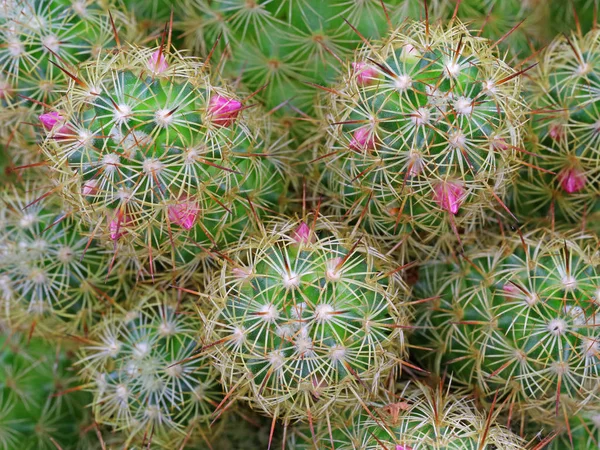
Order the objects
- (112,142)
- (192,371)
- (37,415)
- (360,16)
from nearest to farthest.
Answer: (112,142)
(192,371)
(360,16)
(37,415)

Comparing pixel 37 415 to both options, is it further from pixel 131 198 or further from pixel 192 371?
pixel 131 198

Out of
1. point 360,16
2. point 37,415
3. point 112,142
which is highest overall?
point 360,16

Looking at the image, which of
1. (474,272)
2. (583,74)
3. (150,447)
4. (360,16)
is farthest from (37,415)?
(583,74)

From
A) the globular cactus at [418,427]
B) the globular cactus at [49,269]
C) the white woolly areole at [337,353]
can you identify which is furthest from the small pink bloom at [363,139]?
the globular cactus at [49,269]

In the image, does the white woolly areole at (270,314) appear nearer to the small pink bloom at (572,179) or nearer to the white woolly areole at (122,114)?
the white woolly areole at (122,114)

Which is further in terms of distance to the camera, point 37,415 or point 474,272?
point 37,415
